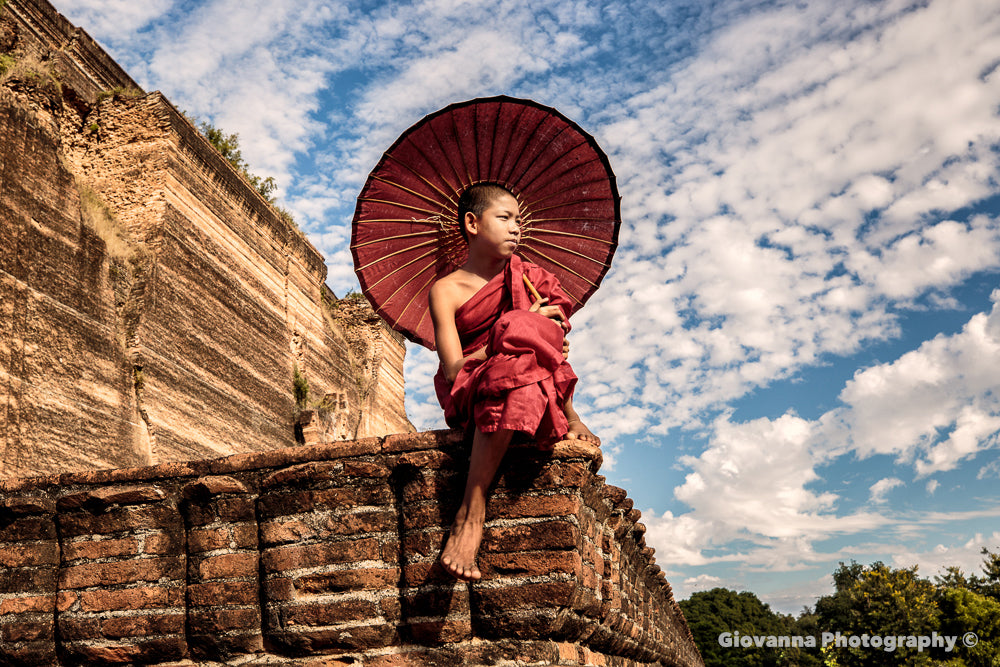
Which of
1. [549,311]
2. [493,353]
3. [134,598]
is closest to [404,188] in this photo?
[549,311]

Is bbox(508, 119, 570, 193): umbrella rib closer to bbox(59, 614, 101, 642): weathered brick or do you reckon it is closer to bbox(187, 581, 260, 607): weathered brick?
bbox(187, 581, 260, 607): weathered brick

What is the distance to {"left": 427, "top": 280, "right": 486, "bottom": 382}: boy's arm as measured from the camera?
10.4 feet

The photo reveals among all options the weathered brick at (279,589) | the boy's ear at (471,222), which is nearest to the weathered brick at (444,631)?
the weathered brick at (279,589)

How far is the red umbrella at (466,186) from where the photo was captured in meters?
3.59

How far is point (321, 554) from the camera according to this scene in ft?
9.55

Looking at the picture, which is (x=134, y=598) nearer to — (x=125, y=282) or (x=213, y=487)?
(x=213, y=487)

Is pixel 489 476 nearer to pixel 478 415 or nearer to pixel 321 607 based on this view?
pixel 478 415

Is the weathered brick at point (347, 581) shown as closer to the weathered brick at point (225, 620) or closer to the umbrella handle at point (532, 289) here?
the weathered brick at point (225, 620)

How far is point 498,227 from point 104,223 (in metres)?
9.65

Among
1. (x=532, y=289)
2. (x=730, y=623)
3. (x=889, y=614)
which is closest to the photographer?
(x=532, y=289)

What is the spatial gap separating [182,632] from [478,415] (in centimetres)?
139

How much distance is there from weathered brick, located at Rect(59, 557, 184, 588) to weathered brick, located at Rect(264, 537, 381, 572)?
0.41 m

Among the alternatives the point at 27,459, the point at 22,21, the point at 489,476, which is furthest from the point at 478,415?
the point at 22,21

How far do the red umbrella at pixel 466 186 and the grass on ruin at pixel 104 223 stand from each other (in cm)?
849
